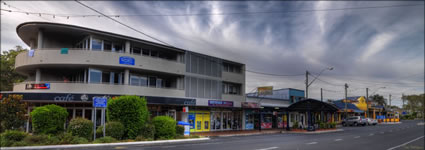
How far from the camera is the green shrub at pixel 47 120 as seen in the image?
1859 centimetres

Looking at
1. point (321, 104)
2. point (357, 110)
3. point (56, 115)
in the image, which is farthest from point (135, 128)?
point (357, 110)

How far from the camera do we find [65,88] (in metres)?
24.8

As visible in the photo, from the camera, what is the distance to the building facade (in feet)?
83.0

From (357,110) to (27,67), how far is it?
214 feet

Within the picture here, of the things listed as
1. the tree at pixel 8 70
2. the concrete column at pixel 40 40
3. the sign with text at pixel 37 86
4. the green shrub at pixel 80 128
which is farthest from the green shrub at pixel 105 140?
the tree at pixel 8 70

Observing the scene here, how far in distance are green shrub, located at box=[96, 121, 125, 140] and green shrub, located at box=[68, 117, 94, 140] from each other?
3.07 feet

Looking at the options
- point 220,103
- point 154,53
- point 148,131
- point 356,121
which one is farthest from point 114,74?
point 356,121

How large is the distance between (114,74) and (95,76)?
1.90 meters

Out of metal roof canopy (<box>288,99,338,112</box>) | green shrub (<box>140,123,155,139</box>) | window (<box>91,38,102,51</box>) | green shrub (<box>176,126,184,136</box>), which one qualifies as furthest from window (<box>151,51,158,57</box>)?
metal roof canopy (<box>288,99,338,112</box>)

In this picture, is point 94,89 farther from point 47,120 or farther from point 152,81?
point 47,120

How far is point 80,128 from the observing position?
18797 millimetres

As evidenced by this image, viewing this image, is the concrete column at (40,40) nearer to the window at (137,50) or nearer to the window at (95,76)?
the window at (95,76)

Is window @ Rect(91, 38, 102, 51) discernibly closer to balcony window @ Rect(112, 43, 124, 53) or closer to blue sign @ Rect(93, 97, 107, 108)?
balcony window @ Rect(112, 43, 124, 53)

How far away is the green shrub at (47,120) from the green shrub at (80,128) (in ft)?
3.19
